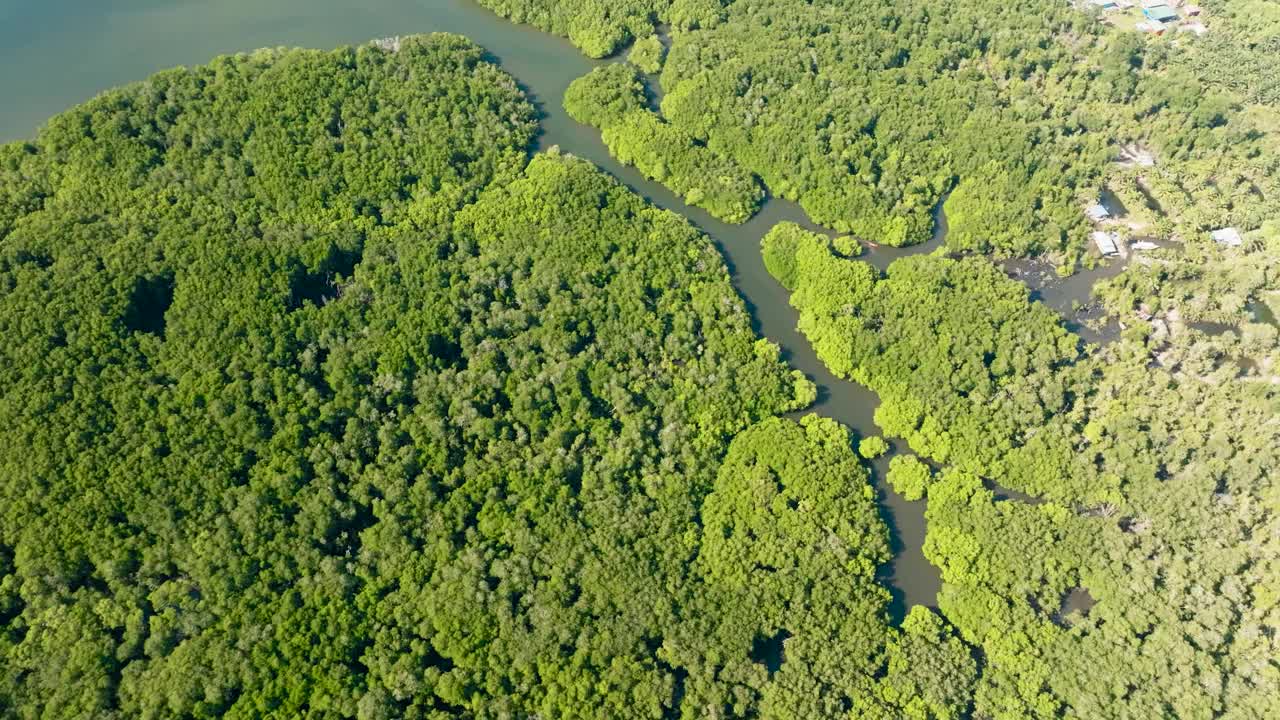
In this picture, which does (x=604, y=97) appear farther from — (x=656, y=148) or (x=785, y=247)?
(x=785, y=247)

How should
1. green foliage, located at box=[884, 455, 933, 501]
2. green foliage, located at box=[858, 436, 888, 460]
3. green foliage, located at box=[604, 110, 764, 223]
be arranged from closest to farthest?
1. green foliage, located at box=[884, 455, 933, 501]
2. green foliage, located at box=[858, 436, 888, 460]
3. green foliage, located at box=[604, 110, 764, 223]

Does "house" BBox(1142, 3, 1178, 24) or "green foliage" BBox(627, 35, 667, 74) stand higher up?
"green foliage" BBox(627, 35, 667, 74)

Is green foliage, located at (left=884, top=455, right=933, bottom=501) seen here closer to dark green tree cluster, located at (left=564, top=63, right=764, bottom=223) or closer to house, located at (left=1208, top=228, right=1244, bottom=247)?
dark green tree cluster, located at (left=564, top=63, right=764, bottom=223)

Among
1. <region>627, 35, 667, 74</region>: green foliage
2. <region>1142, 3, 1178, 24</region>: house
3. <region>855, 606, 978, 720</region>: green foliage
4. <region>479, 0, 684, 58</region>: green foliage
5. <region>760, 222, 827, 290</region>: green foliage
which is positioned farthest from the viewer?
<region>1142, 3, 1178, 24</region>: house

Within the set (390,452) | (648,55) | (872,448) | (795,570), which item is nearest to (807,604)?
(795,570)

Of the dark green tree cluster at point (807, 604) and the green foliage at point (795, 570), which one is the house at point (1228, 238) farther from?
the dark green tree cluster at point (807, 604)

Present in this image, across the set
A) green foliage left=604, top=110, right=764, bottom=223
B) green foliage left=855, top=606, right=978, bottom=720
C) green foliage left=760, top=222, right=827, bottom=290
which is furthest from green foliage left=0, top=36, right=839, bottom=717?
green foliage left=604, top=110, right=764, bottom=223

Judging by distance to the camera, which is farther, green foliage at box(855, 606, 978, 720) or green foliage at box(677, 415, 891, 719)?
green foliage at box(677, 415, 891, 719)
